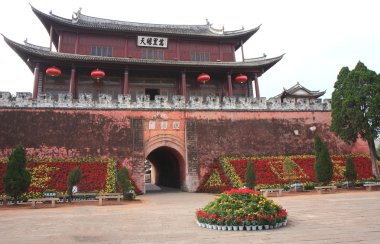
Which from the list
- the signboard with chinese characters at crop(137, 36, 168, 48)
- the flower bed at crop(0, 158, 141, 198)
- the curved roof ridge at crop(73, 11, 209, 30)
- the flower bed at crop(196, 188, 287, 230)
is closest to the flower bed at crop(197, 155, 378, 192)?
the flower bed at crop(0, 158, 141, 198)

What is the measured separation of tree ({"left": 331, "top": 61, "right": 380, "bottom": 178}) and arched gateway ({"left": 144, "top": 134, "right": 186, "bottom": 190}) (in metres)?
9.63

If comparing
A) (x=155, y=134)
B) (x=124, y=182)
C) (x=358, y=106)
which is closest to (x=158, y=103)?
(x=155, y=134)

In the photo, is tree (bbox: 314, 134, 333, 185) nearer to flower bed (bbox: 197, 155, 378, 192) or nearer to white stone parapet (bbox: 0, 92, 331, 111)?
flower bed (bbox: 197, 155, 378, 192)

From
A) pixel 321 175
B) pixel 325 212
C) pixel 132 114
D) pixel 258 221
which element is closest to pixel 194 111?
pixel 132 114

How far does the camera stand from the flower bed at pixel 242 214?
6.66m

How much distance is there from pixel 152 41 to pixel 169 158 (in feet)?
31.4

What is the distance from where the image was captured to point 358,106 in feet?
52.2

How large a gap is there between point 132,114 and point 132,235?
11912mm

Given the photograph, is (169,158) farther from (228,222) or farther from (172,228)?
(228,222)

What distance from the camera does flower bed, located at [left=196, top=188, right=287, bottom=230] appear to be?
6664 mm

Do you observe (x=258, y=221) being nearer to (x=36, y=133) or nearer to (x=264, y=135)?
(x=264, y=135)

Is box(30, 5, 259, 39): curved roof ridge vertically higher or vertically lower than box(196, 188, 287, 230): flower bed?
higher

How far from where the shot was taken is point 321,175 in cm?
1474

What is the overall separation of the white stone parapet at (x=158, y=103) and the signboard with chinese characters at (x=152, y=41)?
6183 millimetres
